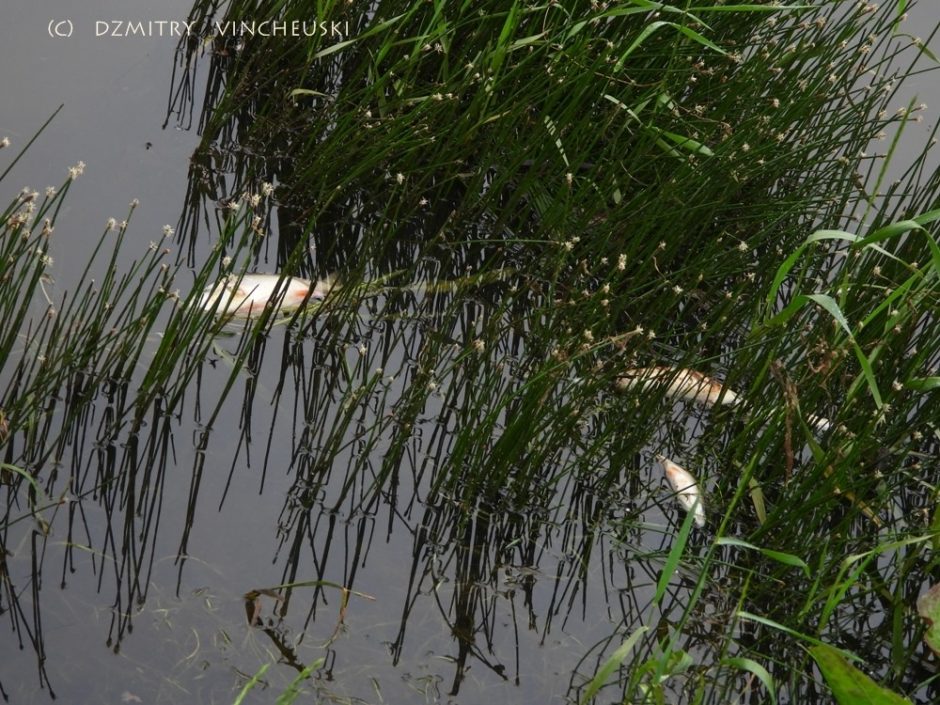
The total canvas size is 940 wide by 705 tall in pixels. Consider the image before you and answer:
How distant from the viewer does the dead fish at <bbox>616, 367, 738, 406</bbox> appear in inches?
100

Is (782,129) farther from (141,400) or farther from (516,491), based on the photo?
(141,400)

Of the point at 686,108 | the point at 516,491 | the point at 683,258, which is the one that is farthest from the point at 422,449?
the point at 686,108

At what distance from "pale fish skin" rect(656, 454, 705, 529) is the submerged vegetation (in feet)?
0.07

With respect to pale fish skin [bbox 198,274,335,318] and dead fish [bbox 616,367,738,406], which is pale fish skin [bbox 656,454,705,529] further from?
pale fish skin [bbox 198,274,335,318]

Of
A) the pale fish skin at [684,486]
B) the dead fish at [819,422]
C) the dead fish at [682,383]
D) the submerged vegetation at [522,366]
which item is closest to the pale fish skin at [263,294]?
the submerged vegetation at [522,366]

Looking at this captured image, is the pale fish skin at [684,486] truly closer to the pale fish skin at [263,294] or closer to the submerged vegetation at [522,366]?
the submerged vegetation at [522,366]

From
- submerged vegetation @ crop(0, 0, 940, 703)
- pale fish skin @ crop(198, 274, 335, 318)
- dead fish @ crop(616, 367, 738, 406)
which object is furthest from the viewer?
pale fish skin @ crop(198, 274, 335, 318)

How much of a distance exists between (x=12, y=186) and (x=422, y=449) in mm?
1154

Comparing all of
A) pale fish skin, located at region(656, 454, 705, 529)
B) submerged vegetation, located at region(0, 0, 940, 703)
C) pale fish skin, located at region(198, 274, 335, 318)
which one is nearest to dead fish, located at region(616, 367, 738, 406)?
submerged vegetation, located at region(0, 0, 940, 703)

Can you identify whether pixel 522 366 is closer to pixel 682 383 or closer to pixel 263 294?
pixel 682 383

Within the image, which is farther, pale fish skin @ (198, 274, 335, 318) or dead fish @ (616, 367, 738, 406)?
pale fish skin @ (198, 274, 335, 318)

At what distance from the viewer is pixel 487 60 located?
9.80ft

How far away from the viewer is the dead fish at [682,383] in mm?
2549

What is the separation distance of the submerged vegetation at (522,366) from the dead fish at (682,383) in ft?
0.05
